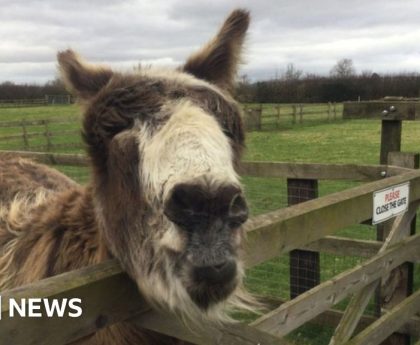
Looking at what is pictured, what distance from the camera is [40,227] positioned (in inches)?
116

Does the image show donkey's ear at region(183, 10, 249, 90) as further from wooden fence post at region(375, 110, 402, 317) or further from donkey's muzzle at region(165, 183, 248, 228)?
wooden fence post at region(375, 110, 402, 317)

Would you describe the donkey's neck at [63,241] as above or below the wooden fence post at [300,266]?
above

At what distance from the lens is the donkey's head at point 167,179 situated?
1687 mm

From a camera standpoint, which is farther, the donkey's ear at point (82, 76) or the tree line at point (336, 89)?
the tree line at point (336, 89)

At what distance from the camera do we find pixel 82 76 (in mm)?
2607

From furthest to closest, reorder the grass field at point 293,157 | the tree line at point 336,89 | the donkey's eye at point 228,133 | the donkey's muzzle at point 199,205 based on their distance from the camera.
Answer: the tree line at point 336,89 → the grass field at point 293,157 → the donkey's eye at point 228,133 → the donkey's muzzle at point 199,205

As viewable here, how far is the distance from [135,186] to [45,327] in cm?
63

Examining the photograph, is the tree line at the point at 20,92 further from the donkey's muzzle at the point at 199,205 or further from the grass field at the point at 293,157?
the donkey's muzzle at the point at 199,205

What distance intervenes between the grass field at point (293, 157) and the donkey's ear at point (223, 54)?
1.30 feet

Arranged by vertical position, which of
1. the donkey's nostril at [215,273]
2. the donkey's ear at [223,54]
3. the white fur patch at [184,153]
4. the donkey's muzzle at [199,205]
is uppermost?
the donkey's ear at [223,54]

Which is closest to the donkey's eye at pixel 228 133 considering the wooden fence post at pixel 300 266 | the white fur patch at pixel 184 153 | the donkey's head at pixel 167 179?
the donkey's head at pixel 167 179

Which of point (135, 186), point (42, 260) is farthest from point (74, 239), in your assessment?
point (135, 186)

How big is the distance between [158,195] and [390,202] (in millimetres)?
2258

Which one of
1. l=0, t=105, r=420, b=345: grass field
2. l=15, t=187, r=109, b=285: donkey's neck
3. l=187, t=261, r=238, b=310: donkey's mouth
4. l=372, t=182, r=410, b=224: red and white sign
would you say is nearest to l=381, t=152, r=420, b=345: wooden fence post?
l=0, t=105, r=420, b=345: grass field
